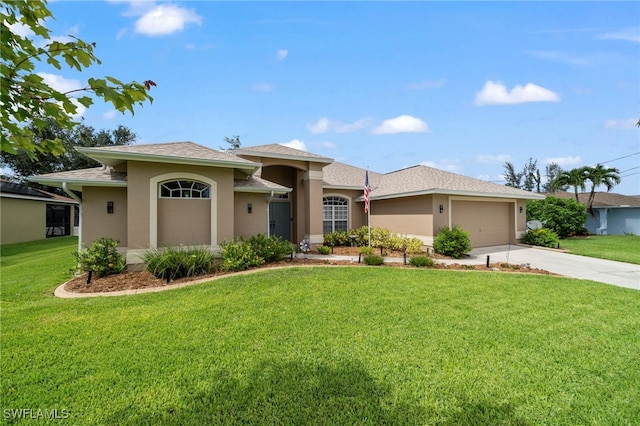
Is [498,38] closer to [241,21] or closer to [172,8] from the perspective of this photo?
[241,21]

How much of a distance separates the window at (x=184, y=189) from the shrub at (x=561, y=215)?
21.7 m

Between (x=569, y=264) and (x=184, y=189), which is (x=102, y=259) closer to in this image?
(x=184, y=189)

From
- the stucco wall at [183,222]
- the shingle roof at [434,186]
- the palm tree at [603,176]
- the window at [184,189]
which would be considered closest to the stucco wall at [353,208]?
the shingle roof at [434,186]

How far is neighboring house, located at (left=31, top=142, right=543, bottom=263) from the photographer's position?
344 inches

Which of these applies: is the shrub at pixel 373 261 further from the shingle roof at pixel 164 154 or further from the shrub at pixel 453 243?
the shingle roof at pixel 164 154

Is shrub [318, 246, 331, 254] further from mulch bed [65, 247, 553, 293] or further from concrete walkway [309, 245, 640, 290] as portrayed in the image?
mulch bed [65, 247, 553, 293]

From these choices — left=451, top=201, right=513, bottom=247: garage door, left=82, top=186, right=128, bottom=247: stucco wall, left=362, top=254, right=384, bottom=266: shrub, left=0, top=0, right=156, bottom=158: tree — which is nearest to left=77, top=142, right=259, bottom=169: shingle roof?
left=82, top=186, right=128, bottom=247: stucco wall

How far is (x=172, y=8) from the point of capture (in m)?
4.77

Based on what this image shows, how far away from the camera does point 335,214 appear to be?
16625 millimetres

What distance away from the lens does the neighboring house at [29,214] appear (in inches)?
696

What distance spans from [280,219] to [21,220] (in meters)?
18.4

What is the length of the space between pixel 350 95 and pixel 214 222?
28.7ft

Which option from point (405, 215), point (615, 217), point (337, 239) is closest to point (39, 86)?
point (337, 239)

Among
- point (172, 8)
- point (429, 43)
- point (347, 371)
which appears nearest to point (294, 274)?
point (347, 371)
